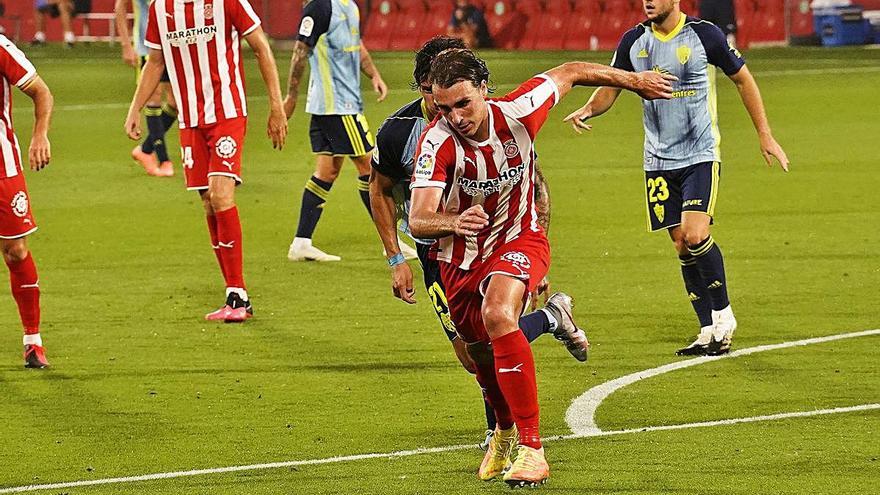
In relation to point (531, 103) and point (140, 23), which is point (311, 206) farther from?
point (531, 103)

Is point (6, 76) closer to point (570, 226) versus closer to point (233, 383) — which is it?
point (233, 383)

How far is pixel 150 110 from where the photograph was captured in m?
17.9

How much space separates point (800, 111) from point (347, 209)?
10198 millimetres

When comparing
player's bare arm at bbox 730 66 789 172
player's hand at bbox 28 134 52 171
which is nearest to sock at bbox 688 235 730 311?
player's bare arm at bbox 730 66 789 172

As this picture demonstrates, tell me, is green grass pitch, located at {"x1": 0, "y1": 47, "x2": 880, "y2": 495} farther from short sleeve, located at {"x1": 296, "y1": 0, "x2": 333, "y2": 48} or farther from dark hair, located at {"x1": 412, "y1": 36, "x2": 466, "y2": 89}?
short sleeve, located at {"x1": 296, "y1": 0, "x2": 333, "y2": 48}

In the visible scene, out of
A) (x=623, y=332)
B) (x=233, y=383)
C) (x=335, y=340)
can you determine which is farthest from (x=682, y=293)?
(x=233, y=383)

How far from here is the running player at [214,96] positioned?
10508 mm

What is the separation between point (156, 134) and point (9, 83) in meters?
9.44

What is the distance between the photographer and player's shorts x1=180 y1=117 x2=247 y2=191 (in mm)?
10500

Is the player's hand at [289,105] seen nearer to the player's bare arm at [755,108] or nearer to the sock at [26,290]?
the sock at [26,290]

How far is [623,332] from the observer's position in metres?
9.80

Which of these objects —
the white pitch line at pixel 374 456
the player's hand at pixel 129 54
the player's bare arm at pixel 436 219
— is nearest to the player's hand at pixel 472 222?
the player's bare arm at pixel 436 219

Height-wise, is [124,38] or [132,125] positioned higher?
[124,38]

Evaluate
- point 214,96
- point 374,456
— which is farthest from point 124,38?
point 374,456
